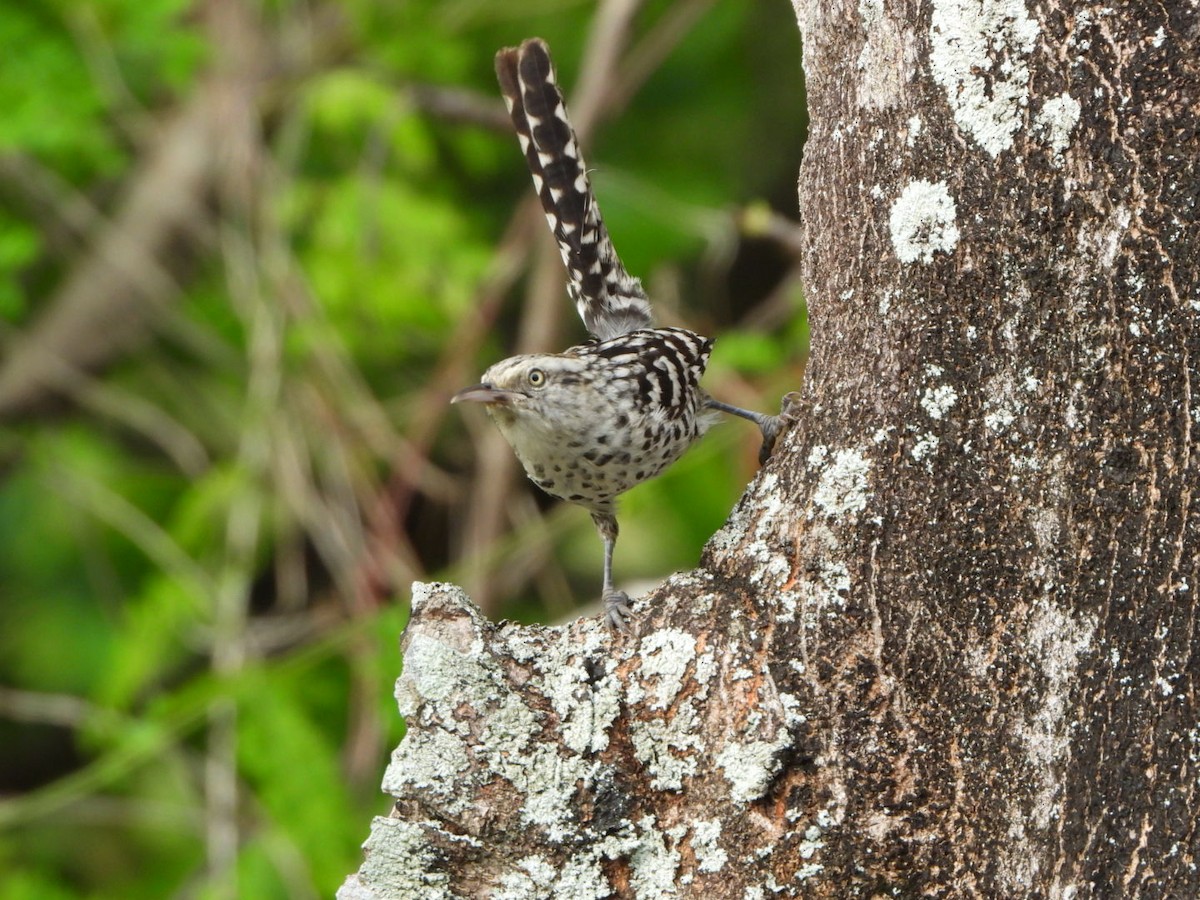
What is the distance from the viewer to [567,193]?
3.80m

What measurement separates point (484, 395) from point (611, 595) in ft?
2.00

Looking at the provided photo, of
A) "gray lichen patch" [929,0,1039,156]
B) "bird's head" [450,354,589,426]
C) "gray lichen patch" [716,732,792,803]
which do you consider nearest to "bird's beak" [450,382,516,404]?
"bird's head" [450,354,589,426]

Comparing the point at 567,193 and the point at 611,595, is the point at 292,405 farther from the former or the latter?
the point at 611,595

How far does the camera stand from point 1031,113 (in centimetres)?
209

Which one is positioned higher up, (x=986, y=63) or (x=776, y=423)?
(x=776, y=423)

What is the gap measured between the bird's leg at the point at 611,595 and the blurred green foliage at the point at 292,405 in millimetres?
1116

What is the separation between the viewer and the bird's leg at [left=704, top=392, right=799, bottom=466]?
310 cm

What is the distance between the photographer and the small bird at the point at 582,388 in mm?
3254

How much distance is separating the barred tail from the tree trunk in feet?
4.61

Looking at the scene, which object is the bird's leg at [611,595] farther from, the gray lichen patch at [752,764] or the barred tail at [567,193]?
the barred tail at [567,193]

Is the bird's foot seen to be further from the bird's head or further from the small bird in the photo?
the bird's head

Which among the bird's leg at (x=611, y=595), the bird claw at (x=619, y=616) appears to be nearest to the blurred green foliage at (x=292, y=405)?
the bird's leg at (x=611, y=595)

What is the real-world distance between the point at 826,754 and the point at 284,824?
2921 mm

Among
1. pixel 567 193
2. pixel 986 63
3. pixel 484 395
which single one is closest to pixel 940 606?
pixel 986 63
